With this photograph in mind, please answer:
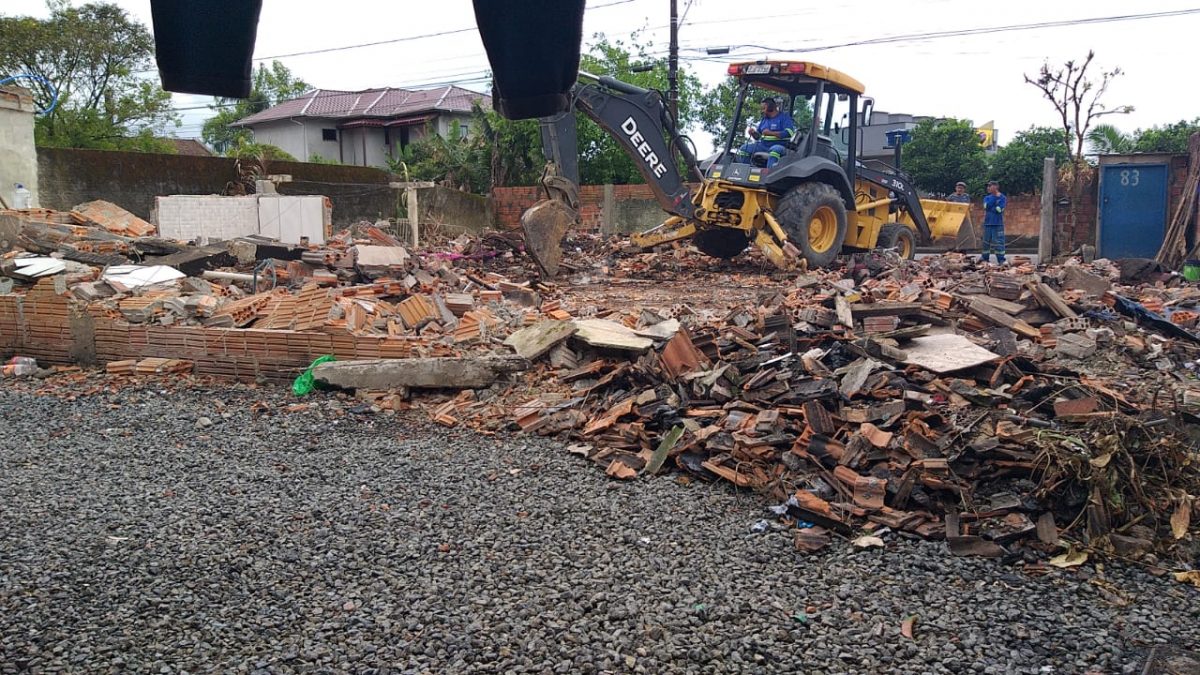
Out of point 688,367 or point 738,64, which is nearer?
point 688,367

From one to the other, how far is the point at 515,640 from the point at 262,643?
2.98ft

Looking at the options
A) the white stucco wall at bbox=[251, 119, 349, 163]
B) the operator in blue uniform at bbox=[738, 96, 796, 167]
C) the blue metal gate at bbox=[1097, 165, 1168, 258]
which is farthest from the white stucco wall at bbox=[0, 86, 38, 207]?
the white stucco wall at bbox=[251, 119, 349, 163]

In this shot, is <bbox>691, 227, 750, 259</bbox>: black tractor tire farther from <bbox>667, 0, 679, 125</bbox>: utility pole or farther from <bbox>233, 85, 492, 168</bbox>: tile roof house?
<bbox>233, 85, 492, 168</bbox>: tile roof house

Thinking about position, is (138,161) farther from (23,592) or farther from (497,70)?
(497,70)

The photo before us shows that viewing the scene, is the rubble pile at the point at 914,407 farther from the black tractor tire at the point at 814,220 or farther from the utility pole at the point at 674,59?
the utility pole at the point at 674,59

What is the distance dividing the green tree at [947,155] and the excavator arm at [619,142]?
15600 mm

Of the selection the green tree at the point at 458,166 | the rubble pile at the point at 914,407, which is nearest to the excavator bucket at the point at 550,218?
the rubble pile at the point at 914,407

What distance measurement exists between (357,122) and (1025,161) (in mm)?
24888

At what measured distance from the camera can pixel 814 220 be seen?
1241 cm

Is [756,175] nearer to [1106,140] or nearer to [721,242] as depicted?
[721,242]

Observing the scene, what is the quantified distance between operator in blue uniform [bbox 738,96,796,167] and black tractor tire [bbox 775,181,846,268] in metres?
0.58

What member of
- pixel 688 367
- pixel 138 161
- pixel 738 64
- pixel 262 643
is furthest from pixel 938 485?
pixel 138 161

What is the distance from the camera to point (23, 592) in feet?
11.3

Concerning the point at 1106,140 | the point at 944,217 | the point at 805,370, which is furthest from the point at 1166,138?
the point at 805,370
